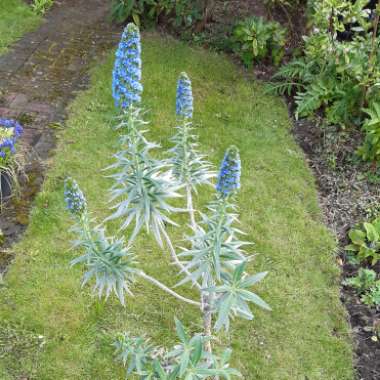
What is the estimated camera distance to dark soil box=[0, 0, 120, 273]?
15.0ft

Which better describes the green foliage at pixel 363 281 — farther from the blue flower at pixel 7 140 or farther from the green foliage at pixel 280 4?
the green foliage at pixel 280 4

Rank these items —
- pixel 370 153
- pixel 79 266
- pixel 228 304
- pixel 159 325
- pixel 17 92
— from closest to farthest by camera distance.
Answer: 1. pixel 228 304
2. pixel 159 325
3. pixel 79 266
4. pixel 370 153
5. pixel 17 92

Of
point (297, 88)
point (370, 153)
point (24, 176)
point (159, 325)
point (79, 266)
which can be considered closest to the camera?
point (159, 325)

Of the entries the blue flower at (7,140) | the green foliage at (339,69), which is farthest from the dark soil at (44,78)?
the green foliage at (339,69)

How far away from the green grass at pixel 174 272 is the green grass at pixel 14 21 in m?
1.80

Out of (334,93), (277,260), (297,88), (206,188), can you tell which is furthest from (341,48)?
(277,260)

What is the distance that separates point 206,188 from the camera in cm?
495

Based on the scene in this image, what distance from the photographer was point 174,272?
4.13 meters

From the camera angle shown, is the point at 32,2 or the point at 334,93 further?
the point at 32,2

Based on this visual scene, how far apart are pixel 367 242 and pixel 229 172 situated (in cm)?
256

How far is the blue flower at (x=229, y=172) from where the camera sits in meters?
2.29

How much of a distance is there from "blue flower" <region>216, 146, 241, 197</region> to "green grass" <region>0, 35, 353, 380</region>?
143cm

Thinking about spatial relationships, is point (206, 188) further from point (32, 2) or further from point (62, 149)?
point (32, 2)

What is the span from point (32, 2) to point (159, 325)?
614 cm
